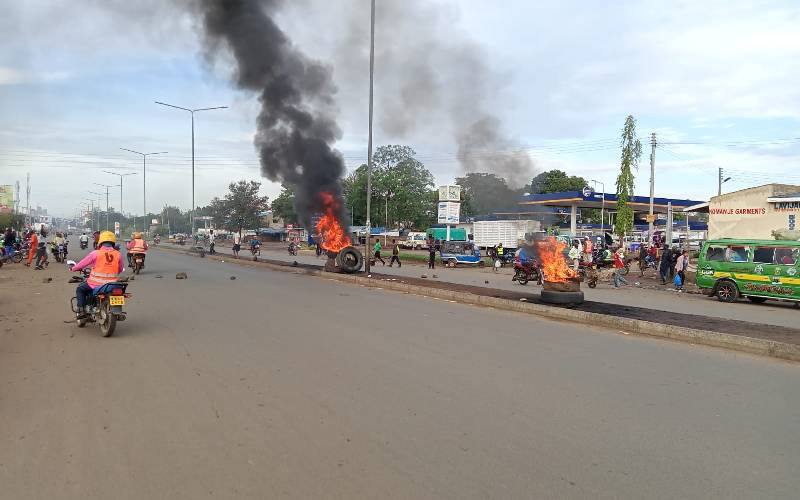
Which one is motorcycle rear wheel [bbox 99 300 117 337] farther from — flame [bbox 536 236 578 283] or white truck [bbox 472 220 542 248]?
white truck [bbox 472 220 542 248]

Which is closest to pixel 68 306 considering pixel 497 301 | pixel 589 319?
pixel 497 301

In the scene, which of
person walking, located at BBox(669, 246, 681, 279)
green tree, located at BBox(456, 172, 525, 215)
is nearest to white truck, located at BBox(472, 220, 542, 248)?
person walking, located at BBox(669, 246, 681, 279)

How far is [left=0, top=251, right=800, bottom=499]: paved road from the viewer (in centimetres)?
331

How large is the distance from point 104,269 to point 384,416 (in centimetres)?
528

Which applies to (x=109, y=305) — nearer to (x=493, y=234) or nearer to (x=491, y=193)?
(x=491, y=193)

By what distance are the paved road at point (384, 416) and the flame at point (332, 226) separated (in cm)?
1250

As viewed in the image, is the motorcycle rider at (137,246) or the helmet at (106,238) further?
the motorcycle rider at (137,246)

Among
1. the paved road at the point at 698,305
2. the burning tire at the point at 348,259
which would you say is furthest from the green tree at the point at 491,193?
the burning tire at the point at 348,259

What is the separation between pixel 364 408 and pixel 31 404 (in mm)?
2826

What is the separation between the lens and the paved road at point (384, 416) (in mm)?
3311

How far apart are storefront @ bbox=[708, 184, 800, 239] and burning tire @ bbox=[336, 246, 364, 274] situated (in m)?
16.5

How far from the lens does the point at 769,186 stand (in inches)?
916

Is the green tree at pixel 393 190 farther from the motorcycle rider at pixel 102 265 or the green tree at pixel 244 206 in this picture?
the motorcycle rider at pixel 102 265

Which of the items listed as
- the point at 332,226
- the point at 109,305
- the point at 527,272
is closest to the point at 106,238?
the point at 109,305
